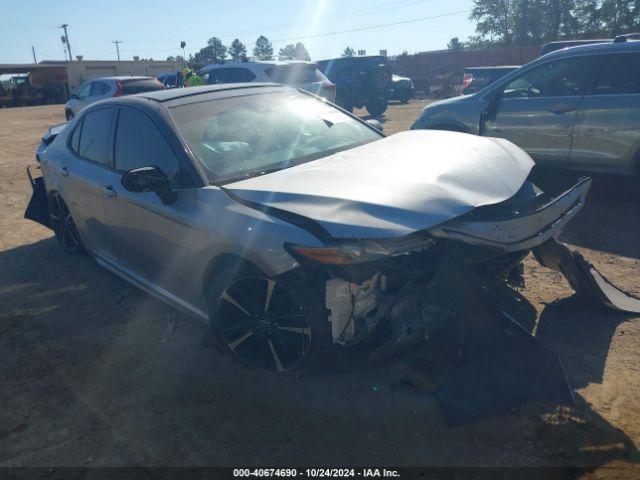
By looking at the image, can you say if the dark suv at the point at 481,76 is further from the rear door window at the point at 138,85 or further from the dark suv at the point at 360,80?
the rear door window at the point at 138,85

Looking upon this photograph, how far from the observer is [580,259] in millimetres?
3629

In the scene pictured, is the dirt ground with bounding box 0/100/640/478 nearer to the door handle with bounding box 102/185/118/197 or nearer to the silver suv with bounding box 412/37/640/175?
the door handle with bounding box 102/185/118/197

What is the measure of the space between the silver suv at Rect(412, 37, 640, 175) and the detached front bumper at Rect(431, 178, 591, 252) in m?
3.25

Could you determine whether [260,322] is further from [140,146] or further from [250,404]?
[140,146]

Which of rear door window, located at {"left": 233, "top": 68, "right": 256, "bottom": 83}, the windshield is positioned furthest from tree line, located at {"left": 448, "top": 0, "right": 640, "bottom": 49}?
the windshield

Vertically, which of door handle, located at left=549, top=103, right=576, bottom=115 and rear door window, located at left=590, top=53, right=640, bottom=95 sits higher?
rear door window, located at left=590, top=53, right=640, bottom=95

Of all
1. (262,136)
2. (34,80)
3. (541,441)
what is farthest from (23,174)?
(34,80)

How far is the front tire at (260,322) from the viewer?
2.97m

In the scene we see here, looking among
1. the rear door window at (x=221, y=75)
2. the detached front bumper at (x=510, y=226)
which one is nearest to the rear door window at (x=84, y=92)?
the rear door window at (x=221, y=75)

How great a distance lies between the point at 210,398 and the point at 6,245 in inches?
178

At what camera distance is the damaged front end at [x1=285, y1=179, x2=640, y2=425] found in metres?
2.67

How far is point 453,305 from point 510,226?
0.55 metres

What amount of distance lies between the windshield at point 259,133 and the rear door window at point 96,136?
923 mm

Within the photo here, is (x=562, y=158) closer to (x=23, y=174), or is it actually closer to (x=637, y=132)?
(x=637, y=132)
